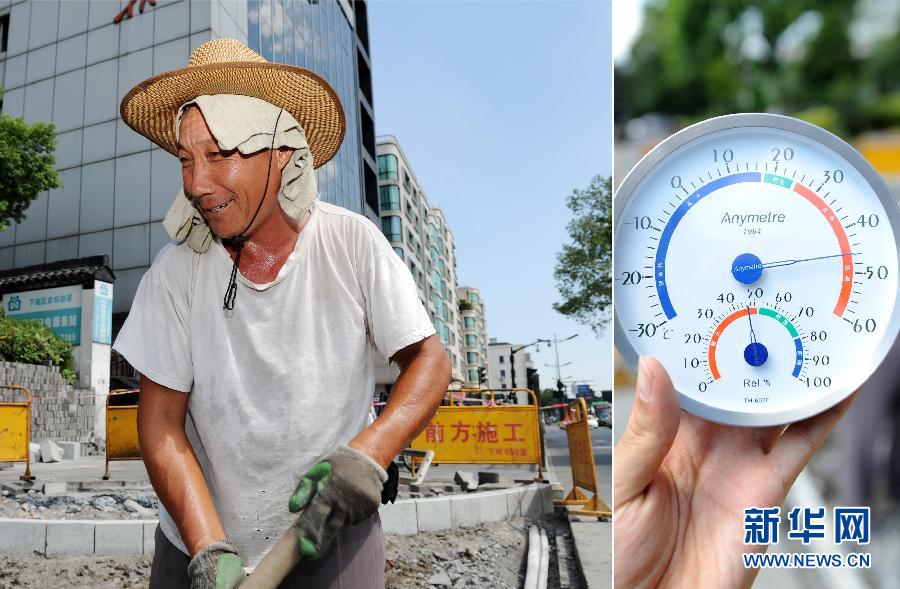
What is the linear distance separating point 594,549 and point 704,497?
62 cm

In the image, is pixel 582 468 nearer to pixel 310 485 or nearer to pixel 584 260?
pixel 584 260

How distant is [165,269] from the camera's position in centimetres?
92

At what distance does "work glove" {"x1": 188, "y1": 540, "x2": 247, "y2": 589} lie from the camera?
820 mm

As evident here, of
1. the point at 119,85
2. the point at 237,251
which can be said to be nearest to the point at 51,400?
the point at 119,85

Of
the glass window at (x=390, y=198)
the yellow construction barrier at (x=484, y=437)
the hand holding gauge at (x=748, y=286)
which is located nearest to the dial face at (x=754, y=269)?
the hand holding gauge at (x=748, y=286)

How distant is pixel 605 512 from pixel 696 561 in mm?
974

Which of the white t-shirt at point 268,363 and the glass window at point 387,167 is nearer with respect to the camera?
the white t-shirt at point 268,363

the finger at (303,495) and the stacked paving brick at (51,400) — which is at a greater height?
the stacked paving brick at (51,400)

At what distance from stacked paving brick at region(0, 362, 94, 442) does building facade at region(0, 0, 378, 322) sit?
22cm

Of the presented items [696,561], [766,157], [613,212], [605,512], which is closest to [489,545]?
[605,512]

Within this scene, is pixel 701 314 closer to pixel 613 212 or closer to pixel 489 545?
pixel 613 212

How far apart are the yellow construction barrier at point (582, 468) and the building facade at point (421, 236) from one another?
2.04 feet

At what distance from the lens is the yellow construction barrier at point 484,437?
8.16 ft

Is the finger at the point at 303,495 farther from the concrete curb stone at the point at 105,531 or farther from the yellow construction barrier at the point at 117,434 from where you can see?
the yellow construction barrier at the point at 117,434
